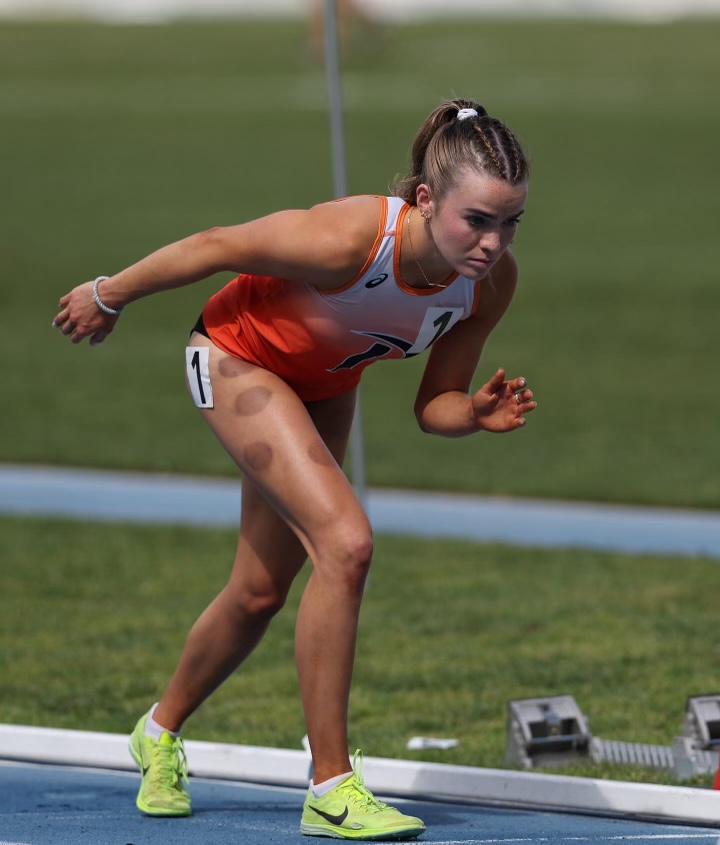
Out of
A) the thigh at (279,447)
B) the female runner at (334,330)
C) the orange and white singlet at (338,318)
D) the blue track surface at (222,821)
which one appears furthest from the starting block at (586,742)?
the orange and white singlet at (338,318)

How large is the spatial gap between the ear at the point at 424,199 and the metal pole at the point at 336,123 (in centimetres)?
302

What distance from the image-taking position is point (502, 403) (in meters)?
4.84

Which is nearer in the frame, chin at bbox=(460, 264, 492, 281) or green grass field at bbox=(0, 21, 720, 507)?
chin at bbox=(460, 264, 492, 281)

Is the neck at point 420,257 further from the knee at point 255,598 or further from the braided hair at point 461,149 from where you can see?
the knee at point 255,598

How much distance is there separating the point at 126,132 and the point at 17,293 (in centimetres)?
2311

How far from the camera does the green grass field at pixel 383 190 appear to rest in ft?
43.5

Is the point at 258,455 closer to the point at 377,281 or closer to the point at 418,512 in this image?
the point at 377,281

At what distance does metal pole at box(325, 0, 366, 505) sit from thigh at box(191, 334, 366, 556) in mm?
2715

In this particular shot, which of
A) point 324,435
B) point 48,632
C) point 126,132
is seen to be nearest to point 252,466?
point 324,435

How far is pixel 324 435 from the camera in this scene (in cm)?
520

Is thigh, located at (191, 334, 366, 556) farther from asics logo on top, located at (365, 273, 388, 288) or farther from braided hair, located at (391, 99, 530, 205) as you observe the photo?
braided hair, located at (391, 99, 530, 205)

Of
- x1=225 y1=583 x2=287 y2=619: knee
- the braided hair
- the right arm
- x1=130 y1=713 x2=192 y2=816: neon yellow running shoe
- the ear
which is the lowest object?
x1=130 y1=713 x2=192 y2=816: neon yellow running shoe

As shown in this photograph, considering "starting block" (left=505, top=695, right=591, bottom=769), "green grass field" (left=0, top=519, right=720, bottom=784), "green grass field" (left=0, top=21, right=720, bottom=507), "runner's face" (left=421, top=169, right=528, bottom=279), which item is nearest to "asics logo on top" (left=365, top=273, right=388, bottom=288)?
"runner's face" (left=421, top=169, right=528, bottom=279)

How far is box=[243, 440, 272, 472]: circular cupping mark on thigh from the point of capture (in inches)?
190
